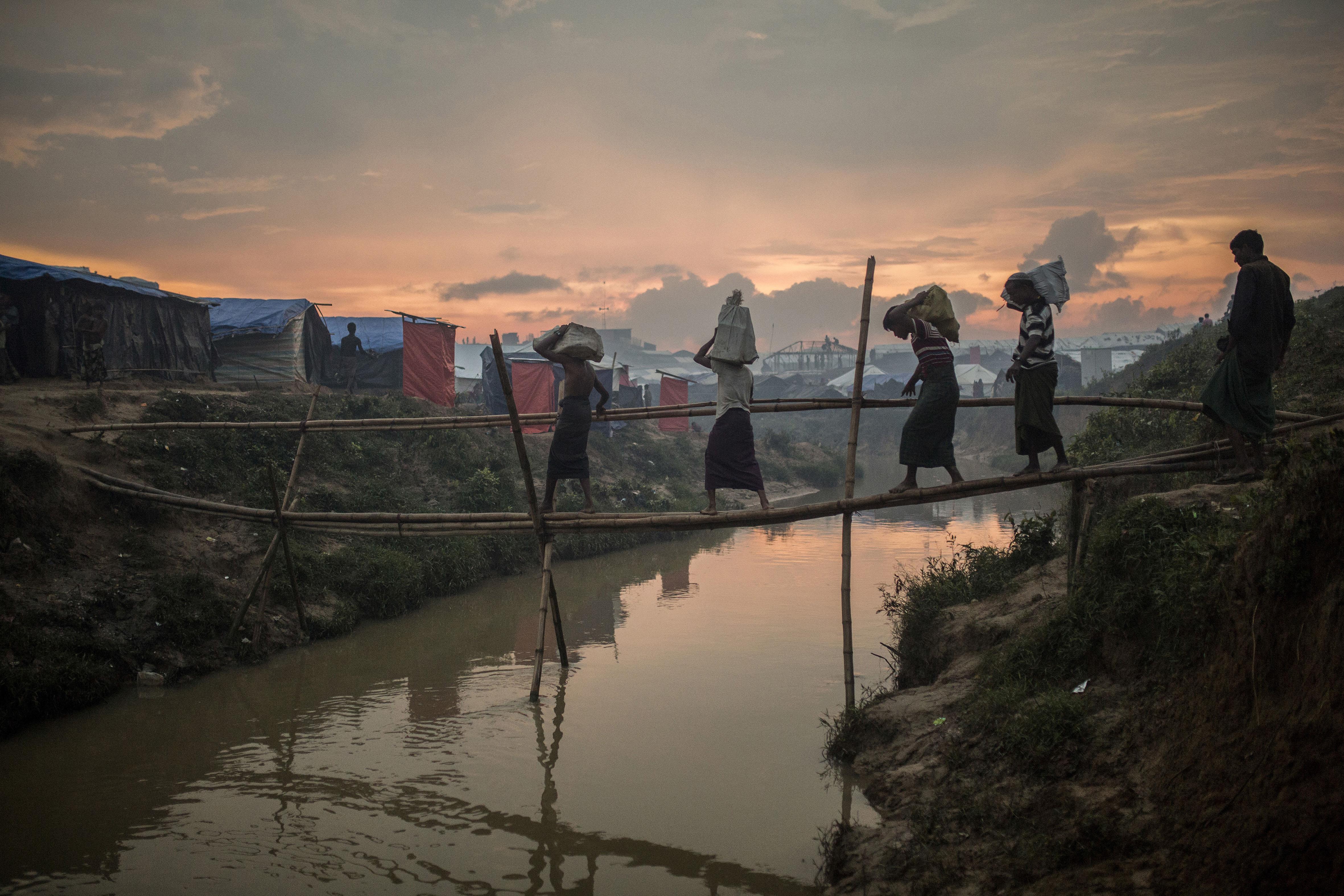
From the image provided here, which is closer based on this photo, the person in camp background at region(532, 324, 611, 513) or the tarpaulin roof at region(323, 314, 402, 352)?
the person in camp background at region(532, 324, 611, 513)

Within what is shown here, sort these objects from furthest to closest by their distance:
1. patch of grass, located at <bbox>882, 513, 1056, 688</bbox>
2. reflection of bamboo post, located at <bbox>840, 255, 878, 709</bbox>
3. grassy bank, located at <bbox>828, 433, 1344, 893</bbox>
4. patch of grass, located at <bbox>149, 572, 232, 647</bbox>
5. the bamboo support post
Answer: patch of grass, located at <bbox>149, 572, 232, 647</bbox> → the bamboo support post → patch of grass, located at <bbox>882, 513, 1056, 688</bbox> → reflection of bamboo post, located at <bbox>840, 255, 878, 709</bbox> → grassy bank, located at <bbox>828, 433, 1344, 893</bbox>

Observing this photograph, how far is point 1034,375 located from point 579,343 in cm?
343

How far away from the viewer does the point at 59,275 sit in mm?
13820

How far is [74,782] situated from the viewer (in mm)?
5730

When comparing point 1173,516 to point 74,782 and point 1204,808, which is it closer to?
point 1204,808

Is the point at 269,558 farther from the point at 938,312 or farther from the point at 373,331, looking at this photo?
the point at 373,331

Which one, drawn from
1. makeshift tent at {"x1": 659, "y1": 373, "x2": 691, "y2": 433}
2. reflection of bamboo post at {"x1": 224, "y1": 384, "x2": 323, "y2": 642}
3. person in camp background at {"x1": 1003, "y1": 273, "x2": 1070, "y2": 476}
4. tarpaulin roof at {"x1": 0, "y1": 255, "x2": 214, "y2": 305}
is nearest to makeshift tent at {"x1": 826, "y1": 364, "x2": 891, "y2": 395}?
makeshift tent at {"x1": 659, "y1": 373, "x2": 691, "y2": 433}

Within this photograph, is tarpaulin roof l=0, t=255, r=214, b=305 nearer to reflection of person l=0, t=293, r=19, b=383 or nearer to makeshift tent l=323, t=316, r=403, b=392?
reflection of person l=0, t=293, r=19, b=383

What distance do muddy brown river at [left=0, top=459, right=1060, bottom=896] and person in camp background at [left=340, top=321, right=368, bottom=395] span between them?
35.8 feet

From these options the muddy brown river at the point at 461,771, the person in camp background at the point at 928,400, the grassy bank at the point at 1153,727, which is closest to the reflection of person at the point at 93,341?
the muddy brown river at the point at 461,771

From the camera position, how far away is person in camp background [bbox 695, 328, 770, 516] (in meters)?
6.16

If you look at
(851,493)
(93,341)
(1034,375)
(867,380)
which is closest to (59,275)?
(93,341)

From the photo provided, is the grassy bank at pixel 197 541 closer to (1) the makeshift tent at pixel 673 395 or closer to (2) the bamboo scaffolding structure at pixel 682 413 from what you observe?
(2) the bamboo scaffolding structure at pixel 682 413

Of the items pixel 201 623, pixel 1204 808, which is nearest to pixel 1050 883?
pixel 1204 808
